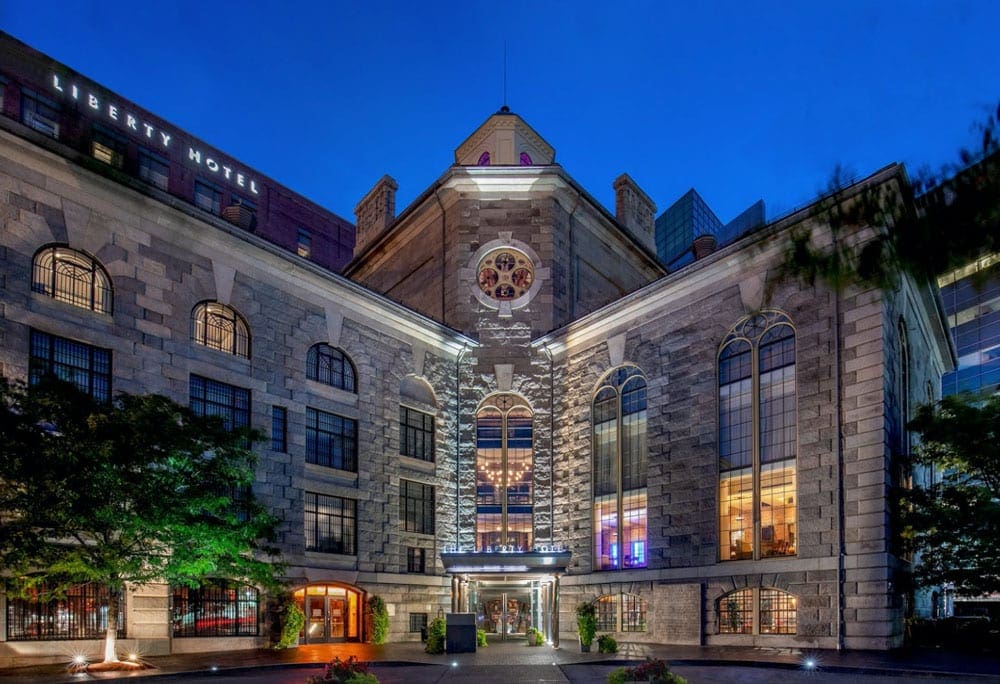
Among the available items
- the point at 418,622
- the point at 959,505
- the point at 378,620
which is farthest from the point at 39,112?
the point at 959,505

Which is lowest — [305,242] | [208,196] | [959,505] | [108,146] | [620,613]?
[620,613]

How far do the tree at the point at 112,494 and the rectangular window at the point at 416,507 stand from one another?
11.2 m

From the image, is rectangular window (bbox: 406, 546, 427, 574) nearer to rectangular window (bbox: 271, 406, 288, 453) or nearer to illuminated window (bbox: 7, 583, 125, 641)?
rectangular window (bbox: 271, 406, 288, 453)

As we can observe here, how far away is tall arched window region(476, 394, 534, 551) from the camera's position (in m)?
37.5

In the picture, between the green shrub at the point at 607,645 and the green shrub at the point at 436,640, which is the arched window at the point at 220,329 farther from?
the green shrub at the point at 607,645

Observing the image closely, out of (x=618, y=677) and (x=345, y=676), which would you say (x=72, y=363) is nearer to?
(x=345, y=676)

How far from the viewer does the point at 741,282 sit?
1208 inches

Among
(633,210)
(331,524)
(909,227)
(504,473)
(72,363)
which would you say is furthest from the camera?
(633,210)

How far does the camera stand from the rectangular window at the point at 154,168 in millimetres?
50625

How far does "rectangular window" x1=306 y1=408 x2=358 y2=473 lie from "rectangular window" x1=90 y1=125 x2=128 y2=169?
2395 cm

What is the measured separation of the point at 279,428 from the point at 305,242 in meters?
34.2

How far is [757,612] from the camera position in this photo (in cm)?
2812

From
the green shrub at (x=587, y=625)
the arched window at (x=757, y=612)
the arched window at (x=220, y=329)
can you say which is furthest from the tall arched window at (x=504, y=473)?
the arched window at (x=220, y=329)

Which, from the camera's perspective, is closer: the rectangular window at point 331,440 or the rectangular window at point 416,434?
the rectangular window at point 331,440
